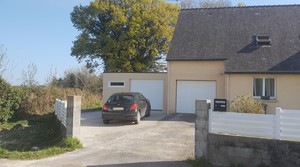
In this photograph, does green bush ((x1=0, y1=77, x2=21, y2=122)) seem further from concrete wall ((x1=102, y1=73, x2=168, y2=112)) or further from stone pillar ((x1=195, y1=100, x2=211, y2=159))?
stone pillar ((x1=195, y1=100, x2=211, y2=159))

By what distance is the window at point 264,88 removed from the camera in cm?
1839

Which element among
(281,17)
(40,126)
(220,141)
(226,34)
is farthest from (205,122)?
(281,17)

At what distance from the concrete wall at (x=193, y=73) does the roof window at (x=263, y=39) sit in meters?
2.70

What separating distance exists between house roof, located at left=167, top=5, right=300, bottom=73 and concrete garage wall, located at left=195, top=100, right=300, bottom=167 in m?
10.7

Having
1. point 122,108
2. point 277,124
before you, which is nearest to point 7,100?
point 122,108

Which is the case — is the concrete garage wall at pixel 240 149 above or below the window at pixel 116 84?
below

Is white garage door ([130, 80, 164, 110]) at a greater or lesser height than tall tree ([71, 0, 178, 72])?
lesser

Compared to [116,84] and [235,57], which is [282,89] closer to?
[235,57]

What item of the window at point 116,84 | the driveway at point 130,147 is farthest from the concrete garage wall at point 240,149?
the window at point 116,84

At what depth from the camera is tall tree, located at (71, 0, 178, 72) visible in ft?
Result: 112

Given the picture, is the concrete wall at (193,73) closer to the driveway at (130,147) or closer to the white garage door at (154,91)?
the white garage door at (154,91)

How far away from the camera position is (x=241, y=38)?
20.6 meters

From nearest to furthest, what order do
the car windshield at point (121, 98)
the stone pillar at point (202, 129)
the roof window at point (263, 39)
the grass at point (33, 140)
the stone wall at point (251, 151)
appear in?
the stone wall at point (251, 151) < the stone pillar at point (202, 129) < the grass at point (33, 140) < the car windshield at point (121, 98) < the roof window at point (263, 39)

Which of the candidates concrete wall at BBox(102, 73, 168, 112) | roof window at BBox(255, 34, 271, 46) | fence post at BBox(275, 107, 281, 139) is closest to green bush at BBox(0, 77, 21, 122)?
concrete wall at BBox(102, 73, 168, 112)
